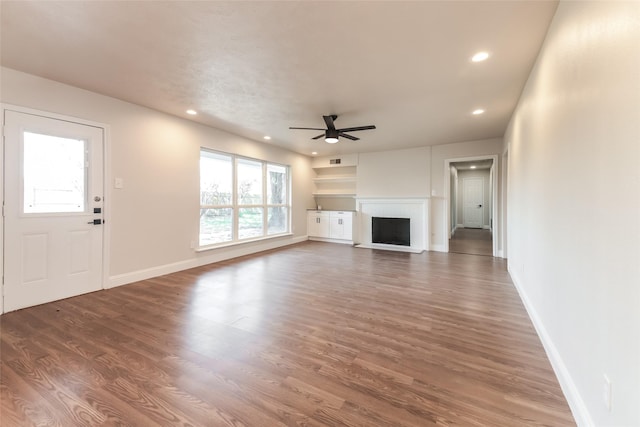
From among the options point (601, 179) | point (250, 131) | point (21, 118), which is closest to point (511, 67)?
point (601, 179)

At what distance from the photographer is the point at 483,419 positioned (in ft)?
4.58

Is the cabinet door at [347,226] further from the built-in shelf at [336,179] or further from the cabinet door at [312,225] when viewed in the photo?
the built-in shelf at [336,179]

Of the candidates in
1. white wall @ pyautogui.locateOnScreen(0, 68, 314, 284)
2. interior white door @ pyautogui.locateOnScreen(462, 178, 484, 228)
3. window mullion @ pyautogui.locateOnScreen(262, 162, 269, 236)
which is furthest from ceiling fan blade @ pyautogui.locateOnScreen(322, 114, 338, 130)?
interior white door @ pyautogui.locateOnScreen(462, 178, 484, 228)

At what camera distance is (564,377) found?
1.60 metres

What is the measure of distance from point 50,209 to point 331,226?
556 cm

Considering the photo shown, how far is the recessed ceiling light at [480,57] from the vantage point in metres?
2.47

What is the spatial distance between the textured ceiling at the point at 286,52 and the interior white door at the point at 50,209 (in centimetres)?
67

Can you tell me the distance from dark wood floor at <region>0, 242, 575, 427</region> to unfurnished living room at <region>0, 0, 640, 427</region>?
0.02 m

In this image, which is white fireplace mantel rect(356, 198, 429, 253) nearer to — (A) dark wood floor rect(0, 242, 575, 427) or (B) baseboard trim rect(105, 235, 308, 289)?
(B) baseboard trim rect(105, 235, 308, 289)

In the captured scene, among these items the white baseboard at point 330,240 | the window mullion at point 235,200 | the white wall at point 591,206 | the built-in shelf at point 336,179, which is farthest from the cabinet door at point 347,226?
the white wall at point 591,206

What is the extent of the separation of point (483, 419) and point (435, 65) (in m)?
2.85

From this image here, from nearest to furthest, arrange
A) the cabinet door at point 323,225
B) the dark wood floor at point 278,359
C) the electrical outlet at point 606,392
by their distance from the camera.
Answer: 1. the electrical outlet at point 606,392
2. the dark wood floor at point 278,359
3. the cabinet door at point 323,225

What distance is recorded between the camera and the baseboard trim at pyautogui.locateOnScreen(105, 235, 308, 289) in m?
3.70

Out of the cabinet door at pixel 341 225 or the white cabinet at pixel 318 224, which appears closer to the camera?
the cabinet door at pixel 341 225
